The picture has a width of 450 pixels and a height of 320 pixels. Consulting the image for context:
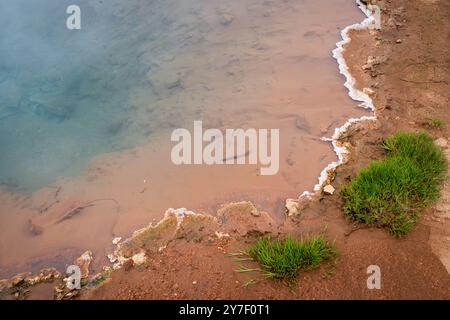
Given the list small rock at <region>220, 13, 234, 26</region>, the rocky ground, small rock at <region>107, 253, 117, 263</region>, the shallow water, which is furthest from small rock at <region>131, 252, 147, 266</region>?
small rock at <region>220, 13, 234, 26</region>

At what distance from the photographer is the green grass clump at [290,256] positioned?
3170 mm

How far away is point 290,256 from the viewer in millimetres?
3180

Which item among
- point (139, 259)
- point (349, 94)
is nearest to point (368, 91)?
point (349, 94)

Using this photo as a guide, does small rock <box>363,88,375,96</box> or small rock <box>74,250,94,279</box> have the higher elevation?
small rock <box>363,88,375,96</box>

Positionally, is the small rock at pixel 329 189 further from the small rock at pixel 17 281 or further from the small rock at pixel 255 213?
the small rock at pixel 17 281

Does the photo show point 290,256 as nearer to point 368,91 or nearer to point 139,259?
point 139,259

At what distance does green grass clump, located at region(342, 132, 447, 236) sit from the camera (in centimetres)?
353

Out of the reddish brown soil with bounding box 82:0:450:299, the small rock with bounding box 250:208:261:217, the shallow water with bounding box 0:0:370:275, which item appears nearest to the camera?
the reddish brown soil with bounding box 82:0:450:299

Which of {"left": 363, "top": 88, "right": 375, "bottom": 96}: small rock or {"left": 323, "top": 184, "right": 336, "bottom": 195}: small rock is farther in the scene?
{"left": 363, "top": 88, "right": 375, "bottom": 96}: small rock

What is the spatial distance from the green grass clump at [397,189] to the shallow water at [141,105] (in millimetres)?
567

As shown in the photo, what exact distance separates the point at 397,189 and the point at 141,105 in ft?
10.4

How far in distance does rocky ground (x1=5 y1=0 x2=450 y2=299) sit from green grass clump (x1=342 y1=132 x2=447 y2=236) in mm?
97

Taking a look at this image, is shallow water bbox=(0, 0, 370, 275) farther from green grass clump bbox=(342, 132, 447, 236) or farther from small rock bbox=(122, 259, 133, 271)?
green grass clump bbox=(342, 132, 447, 236)
